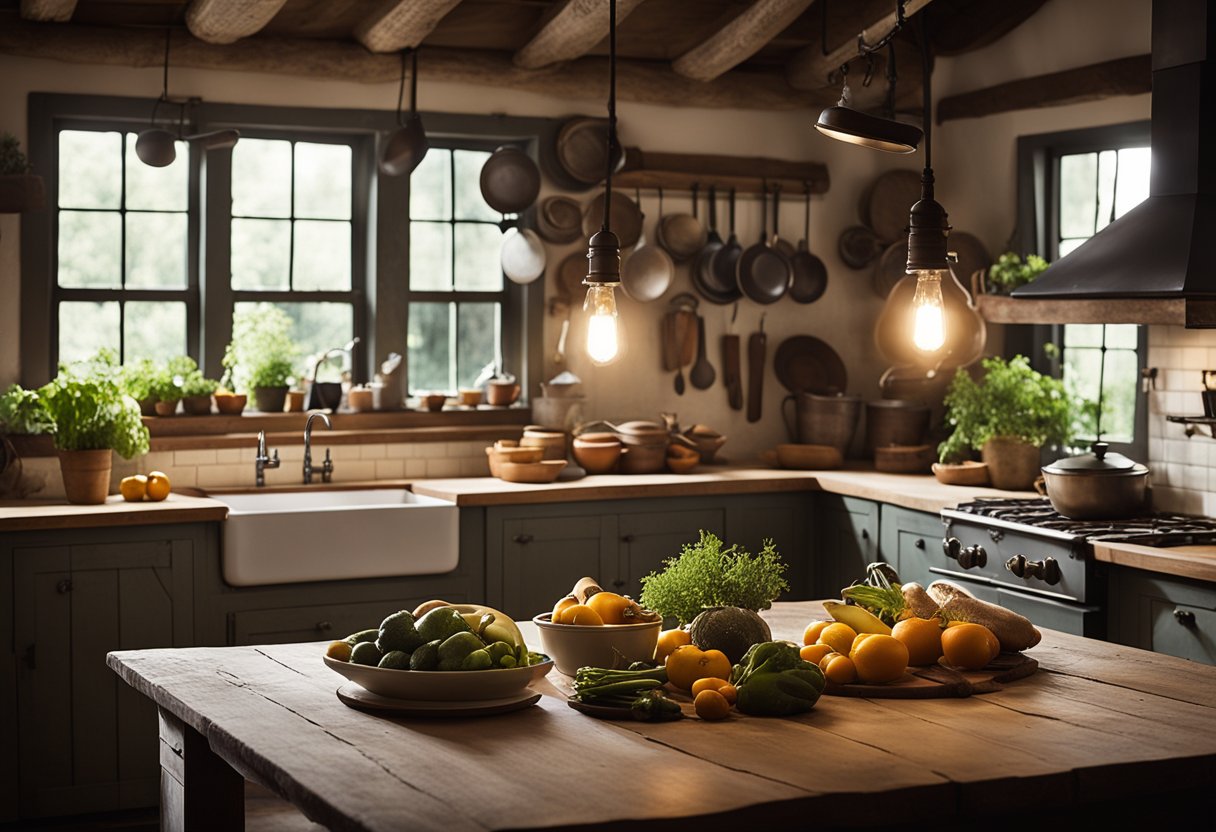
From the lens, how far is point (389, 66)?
628cm

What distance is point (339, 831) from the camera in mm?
2270

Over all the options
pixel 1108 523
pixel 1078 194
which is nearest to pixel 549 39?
pixel 1078 194

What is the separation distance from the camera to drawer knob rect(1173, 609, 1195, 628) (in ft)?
14.7

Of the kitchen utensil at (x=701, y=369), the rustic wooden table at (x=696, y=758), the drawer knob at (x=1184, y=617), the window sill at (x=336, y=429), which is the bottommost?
the drawer knob at (x=1184, y=617)

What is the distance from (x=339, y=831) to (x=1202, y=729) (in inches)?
63.4

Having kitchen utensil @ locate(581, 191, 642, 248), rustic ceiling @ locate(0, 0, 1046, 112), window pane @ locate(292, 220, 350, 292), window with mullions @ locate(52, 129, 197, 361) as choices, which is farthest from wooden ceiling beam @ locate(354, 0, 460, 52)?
kitchen utensil @ locate(581, 191, 642, 248)

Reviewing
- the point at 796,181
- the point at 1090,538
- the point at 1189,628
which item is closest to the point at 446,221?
the point at 796,181

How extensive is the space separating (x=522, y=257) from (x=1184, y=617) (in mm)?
3205

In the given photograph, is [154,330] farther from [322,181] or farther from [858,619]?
[858,619]

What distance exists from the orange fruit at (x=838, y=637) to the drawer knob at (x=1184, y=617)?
1716 mm

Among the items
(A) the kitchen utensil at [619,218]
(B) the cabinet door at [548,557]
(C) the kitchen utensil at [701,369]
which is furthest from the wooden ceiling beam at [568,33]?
(B) the cabinet door at [548,557]

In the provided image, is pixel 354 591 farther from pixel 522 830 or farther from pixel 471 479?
pixel 522 830

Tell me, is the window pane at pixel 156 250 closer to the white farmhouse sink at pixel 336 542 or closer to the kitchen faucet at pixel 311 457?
the kitchen faucet at pixel 311 457

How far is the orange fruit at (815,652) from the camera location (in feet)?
Result: 10.4
